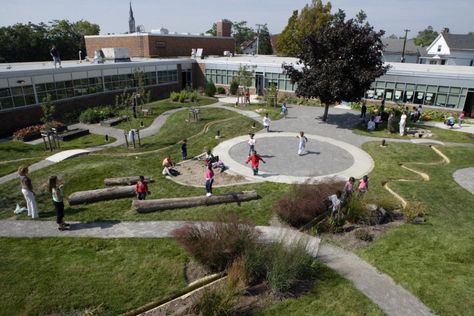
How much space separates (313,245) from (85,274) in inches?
255

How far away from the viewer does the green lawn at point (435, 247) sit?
8.22m

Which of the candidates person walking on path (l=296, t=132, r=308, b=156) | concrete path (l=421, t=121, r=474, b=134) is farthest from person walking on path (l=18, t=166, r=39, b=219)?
concrete path (l=421, t=121, r=474, b=134)

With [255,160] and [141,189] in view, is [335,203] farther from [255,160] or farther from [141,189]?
[141,189]

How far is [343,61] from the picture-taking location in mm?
22344

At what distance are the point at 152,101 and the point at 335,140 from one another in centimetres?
2124

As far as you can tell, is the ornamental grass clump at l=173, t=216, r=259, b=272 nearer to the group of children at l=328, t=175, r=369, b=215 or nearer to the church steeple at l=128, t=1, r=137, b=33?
the group of children at l=328, t=175, r=369, b=215

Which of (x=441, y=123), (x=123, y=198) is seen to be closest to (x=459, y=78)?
(x=441, y=123)

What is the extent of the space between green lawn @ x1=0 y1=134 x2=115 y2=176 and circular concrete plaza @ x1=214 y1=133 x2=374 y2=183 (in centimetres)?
934

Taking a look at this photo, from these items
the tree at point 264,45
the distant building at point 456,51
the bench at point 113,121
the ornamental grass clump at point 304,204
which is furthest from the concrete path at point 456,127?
the tree at point 264,45

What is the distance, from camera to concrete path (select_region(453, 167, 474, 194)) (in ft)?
48.2

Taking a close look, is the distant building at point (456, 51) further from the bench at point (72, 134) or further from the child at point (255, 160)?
the bench at point (72, 134)

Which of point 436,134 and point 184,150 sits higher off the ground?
point 184,150

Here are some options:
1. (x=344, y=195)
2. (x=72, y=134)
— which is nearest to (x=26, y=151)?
(x=72, y=134)

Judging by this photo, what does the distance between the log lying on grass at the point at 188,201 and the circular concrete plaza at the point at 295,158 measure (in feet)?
7.77
